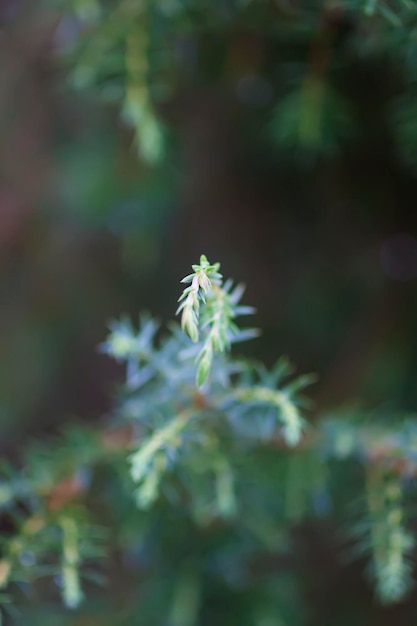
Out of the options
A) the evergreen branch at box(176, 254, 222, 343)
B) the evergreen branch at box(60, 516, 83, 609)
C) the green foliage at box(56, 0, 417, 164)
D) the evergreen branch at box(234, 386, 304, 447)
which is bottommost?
the evergreen branch at box(60, 516, 83, 609)

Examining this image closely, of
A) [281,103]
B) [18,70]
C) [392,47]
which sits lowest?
[392,47]

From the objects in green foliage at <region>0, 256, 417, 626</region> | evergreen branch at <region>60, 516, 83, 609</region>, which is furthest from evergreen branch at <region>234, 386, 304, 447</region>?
evergreen branch at <region>60, 516, 83, 609</region>

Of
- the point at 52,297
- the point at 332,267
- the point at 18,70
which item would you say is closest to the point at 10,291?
the point at 52,297

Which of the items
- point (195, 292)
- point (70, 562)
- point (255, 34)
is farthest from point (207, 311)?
point (255, 34)

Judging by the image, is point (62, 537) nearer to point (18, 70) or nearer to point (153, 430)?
point (153, 430)

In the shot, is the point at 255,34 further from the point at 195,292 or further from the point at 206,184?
the point at 195,292

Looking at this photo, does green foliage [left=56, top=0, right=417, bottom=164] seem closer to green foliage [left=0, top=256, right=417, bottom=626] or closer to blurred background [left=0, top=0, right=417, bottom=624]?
blurred background [left=0, top=0, right=417, bottom=624]
